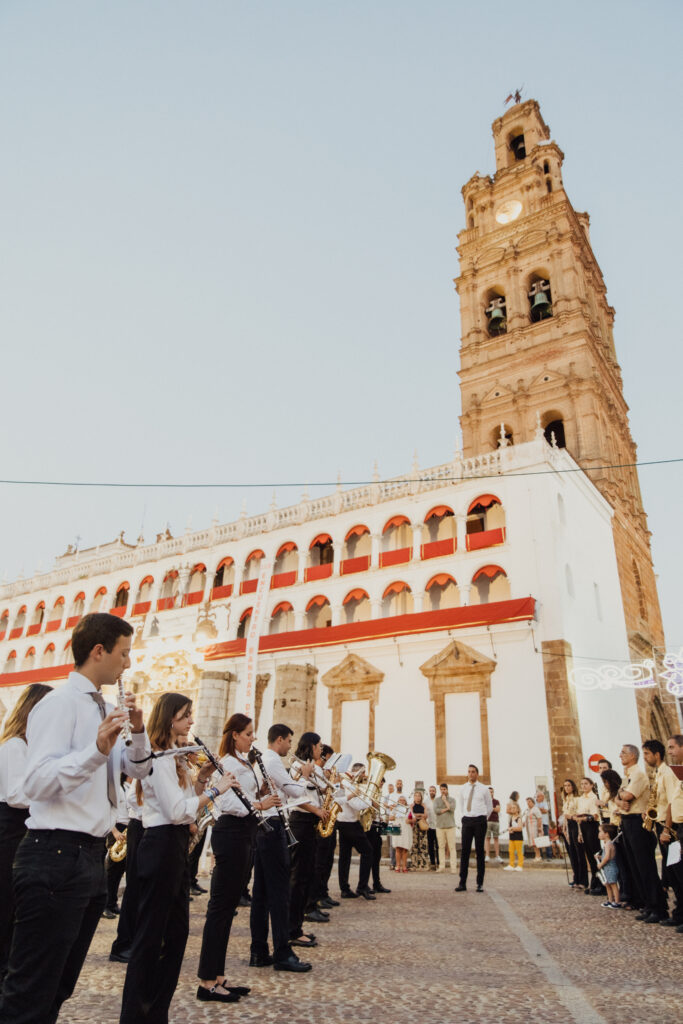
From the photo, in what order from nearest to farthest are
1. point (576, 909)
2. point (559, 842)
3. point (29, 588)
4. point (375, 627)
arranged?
point (576, 909) → point (559, 842) → point (375, 627) → point (29, 588)

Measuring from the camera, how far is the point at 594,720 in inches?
850

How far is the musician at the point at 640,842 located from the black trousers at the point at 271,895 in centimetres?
499

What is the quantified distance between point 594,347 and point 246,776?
31667 millimetres

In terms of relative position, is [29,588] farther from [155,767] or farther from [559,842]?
[155,767]

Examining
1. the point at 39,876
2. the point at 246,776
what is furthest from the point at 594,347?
the point at 39,876

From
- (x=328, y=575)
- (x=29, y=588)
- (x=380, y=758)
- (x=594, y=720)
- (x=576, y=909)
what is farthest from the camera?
(x=29, y=588)

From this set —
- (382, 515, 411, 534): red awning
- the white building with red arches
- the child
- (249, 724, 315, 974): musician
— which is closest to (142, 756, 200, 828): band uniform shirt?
(249, 724, 315, 974): musician

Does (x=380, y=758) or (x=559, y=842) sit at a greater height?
(x=380, y=758)

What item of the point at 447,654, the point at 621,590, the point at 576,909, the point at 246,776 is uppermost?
the point at 621,590

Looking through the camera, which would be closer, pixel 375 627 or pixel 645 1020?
pixel 645 1020

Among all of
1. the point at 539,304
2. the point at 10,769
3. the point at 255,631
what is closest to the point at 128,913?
the point at 10,769

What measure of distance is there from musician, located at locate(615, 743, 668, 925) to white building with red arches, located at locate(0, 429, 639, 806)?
11.6 metres

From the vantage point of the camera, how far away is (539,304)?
33625 mm

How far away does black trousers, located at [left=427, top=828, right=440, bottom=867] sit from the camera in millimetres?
16500
